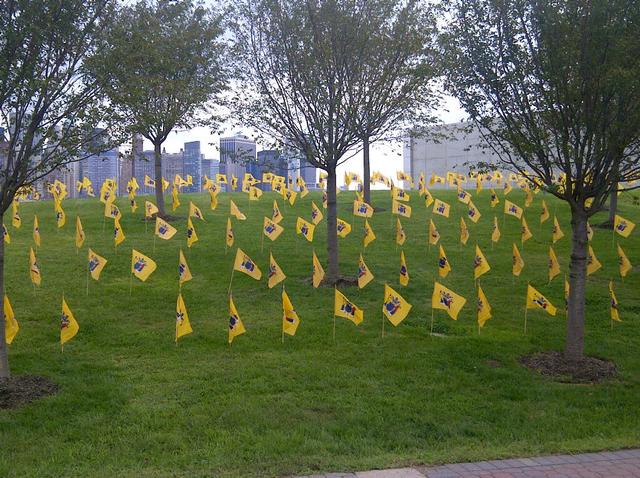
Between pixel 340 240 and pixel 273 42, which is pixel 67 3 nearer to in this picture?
pixel 273 42

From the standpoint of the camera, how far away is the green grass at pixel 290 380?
6.12 m

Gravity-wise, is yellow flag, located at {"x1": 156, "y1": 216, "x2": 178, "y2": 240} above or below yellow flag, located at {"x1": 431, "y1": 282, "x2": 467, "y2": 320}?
above

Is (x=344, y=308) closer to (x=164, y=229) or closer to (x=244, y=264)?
(x=244, y=264)

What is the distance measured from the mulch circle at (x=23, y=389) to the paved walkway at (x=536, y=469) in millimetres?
4178

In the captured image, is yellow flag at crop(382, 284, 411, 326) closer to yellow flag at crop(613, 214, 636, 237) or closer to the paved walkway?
the paved walkway

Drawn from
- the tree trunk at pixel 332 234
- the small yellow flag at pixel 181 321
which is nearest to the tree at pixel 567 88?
the tree trunk at pixel 332 234

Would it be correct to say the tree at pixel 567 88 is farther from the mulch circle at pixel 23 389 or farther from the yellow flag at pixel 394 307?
the mulch circle at pixel 23 389

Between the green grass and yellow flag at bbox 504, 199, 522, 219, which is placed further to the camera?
yellow flag at bbox 504, 199, 522, 219

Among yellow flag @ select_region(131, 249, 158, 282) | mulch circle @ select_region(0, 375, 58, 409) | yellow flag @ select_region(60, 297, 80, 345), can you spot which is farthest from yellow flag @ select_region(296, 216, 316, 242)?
mulch circle @ select_region(0, 375, 58, 409)

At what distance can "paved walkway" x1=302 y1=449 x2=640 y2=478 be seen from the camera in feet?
18.0

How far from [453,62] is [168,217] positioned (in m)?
13.8

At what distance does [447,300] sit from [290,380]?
3.34 m

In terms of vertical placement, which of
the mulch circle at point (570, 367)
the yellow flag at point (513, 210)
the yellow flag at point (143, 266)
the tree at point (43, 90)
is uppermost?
the tree at point (43, 90)

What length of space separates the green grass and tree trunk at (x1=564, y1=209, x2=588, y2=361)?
0.80 m
